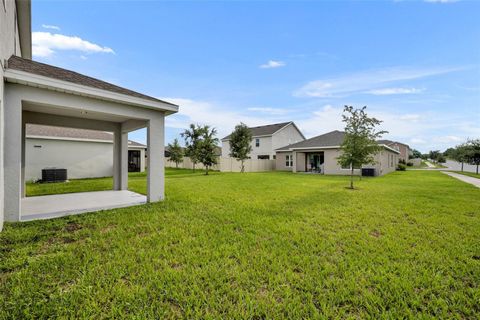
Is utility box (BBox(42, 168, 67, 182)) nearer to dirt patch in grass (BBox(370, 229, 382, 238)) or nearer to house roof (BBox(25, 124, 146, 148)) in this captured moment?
house roof (BBox(25, 124, 146, 148))

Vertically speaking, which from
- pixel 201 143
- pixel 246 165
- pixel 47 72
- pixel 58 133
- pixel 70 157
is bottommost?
pixel 246 165

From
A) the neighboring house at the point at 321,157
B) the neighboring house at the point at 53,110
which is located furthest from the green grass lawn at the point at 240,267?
the neighboring house at the point at 321,157

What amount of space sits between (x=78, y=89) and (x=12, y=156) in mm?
2135

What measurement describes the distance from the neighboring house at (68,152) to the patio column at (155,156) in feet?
41.7

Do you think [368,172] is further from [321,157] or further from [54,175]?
[54,175]

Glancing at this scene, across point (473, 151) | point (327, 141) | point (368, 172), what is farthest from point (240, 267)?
point (473, 151)

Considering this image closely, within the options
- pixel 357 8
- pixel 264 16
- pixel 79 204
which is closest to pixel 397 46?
pixel 357 8

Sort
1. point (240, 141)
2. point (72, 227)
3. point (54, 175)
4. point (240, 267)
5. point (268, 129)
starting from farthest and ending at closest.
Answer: point (268, 129) < point (240, 141) < point (54, 175) < point (72, 227) < point (240, 267)

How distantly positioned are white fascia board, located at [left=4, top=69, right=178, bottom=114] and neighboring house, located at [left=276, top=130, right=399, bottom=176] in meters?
16.4

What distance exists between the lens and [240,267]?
3.04 meters

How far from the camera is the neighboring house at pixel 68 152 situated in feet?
45.6

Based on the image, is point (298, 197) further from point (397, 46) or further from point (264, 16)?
point (397, 46)

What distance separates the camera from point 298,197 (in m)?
8.33

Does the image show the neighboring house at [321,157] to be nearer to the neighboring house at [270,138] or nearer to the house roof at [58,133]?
the neighboring house at [270,138]
